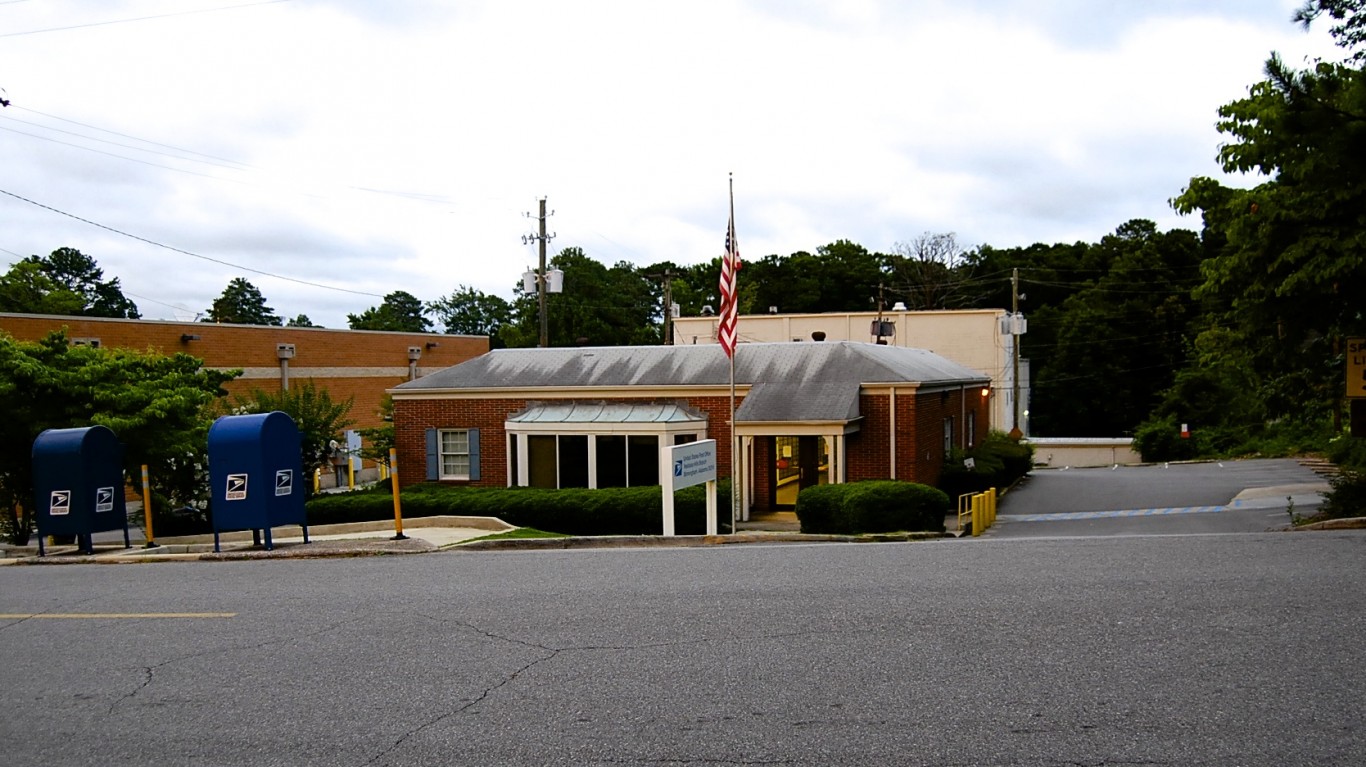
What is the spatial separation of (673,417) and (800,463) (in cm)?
322

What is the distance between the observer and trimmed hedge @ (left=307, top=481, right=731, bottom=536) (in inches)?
834

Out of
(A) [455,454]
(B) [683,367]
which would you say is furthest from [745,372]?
(A) [455,454]

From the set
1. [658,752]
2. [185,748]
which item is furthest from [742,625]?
[185,748]

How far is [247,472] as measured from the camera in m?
15.2

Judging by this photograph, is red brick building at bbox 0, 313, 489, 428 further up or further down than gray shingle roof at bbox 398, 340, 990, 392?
further up

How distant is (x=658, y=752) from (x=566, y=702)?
3.30ft

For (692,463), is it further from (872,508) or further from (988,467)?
(988,467)

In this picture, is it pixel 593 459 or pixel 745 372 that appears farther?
pixel 745 372

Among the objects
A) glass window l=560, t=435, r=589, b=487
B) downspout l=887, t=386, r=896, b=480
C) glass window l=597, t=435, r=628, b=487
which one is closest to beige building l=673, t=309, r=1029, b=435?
glass window l=560, t=435, r=589, b=487

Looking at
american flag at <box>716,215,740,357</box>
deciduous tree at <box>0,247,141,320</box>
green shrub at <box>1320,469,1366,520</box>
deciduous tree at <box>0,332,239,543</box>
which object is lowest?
green shrub at <box>1320,469,1366,520</box>

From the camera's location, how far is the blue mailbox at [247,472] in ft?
49.4

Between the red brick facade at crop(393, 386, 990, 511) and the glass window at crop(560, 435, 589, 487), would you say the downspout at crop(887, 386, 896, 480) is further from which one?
the glass window at crop(560, 435, 589, 487)

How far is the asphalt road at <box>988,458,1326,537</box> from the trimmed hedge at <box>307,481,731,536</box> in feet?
18.8

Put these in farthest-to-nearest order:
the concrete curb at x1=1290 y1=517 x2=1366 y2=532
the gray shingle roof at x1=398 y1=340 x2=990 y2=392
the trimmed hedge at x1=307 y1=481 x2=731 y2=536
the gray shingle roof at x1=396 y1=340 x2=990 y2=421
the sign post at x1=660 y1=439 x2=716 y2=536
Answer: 1. the gray shingle roof at x1=398 y1=340 x2=990 y2=392
2. the gray shingle roof at x1=396 y1=340 x2=990 y2=421
3. the trimmed hedge at x1=307 y1=481 x2=731 y2=536
4. the sign post at x1=660 y1=439 x2=716 y2=536
5. the concrete curb at x1=1290 y1=517 x2=1366 y2=532
